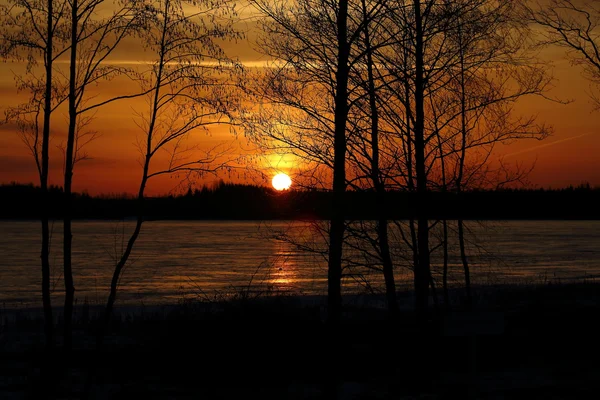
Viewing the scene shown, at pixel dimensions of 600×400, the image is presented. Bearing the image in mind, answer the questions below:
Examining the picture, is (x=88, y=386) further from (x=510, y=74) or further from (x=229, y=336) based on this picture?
(x=510, y=74)

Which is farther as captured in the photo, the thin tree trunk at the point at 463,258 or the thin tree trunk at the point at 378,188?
the thin tree trunk at the point at 463,258

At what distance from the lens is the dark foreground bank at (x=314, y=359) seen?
36.3 feet

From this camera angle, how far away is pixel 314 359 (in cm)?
1374

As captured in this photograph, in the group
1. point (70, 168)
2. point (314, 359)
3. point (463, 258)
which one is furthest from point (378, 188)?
point (463, 258)

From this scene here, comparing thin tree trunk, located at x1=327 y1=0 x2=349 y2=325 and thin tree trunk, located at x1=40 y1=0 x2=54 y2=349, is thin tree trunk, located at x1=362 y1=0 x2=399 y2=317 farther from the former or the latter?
thin tree trunk, located at x1=40 y1=0 x2=54 y2=349

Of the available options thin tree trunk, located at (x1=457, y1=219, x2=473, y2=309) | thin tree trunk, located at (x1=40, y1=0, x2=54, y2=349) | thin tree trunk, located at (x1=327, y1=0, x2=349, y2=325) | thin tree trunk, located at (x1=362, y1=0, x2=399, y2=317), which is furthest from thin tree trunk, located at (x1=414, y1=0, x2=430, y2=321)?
thin tree trunk, located at (x1=40, y1=0, x2=54, y2=349)

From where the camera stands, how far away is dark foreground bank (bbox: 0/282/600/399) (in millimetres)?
11055

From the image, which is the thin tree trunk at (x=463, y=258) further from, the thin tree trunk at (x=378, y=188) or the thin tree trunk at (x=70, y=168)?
the thin tree trunk at (x=70, y=168)

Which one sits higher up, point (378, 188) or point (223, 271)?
point (378, 188)

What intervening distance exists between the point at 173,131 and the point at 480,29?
21.2ft

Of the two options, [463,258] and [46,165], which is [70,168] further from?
[463,258]

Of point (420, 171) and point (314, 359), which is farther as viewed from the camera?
point (314, 359)

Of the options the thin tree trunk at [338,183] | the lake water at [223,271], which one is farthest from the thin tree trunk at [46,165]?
the lake water at [223,271]

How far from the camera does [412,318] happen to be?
19.9m
